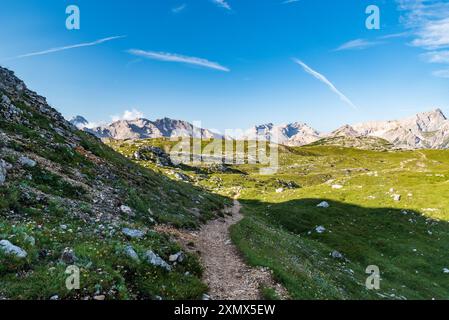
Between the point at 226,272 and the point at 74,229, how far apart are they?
9.53 metres

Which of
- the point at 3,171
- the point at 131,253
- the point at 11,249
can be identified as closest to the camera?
the point at 11,249

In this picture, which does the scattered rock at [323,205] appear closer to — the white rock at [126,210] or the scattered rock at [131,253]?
the white rock at [126,210]

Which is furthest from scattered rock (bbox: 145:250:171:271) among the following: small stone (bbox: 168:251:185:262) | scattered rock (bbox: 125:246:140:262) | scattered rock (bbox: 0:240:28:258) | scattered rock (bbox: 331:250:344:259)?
scattered rock (bbox: 331:250:344:259)

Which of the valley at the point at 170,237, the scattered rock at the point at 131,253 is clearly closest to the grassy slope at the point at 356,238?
the valley at the point at 170,237

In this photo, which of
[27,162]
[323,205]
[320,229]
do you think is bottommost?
[320,229]

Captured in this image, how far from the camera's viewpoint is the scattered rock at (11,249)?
1327 cm

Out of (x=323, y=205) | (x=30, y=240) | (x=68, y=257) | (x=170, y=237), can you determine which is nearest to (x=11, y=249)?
(x=30, y=240)

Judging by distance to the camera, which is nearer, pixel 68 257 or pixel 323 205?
pixel 68 257

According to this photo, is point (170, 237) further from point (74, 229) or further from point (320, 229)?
point (320, 229)

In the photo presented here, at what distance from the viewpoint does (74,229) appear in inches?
715

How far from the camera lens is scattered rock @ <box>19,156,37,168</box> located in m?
24.5

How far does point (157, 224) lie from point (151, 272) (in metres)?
11.7

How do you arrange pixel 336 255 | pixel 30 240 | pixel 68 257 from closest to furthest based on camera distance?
pixel 68 257
pixel 30 240
pixel 336 255

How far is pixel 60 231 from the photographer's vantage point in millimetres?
17109
